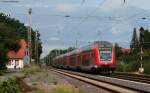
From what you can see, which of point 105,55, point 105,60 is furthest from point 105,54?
point 105,60

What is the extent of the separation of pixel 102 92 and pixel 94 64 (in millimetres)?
24857

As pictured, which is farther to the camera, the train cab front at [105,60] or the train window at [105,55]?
the train window at [105,55]

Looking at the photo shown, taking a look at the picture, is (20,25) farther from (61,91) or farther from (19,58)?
(61,91)

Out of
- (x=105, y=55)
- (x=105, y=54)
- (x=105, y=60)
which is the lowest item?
(x=105, y=60)

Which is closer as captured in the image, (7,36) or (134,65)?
(134,65)

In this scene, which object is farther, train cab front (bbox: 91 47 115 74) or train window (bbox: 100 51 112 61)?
train window (bbox: 100 51 112 61)

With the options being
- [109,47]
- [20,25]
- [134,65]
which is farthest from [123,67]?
[20,25]

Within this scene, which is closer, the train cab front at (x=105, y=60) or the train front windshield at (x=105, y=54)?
the train cab front at (x=105, y=60)

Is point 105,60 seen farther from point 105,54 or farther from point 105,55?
point 105,54

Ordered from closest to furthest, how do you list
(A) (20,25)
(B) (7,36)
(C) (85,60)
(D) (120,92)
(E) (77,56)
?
(D) (120,92)
(C) (85,60)
(E) (77,56)
(B) (7,36)
(A) (20,25)

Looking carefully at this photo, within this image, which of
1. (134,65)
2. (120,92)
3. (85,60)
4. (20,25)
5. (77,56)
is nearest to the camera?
(120,92)

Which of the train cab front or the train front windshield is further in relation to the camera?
the train front windshield

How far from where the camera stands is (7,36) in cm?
8281

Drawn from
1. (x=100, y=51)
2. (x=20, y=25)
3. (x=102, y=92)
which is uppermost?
(x=20, y=25)
